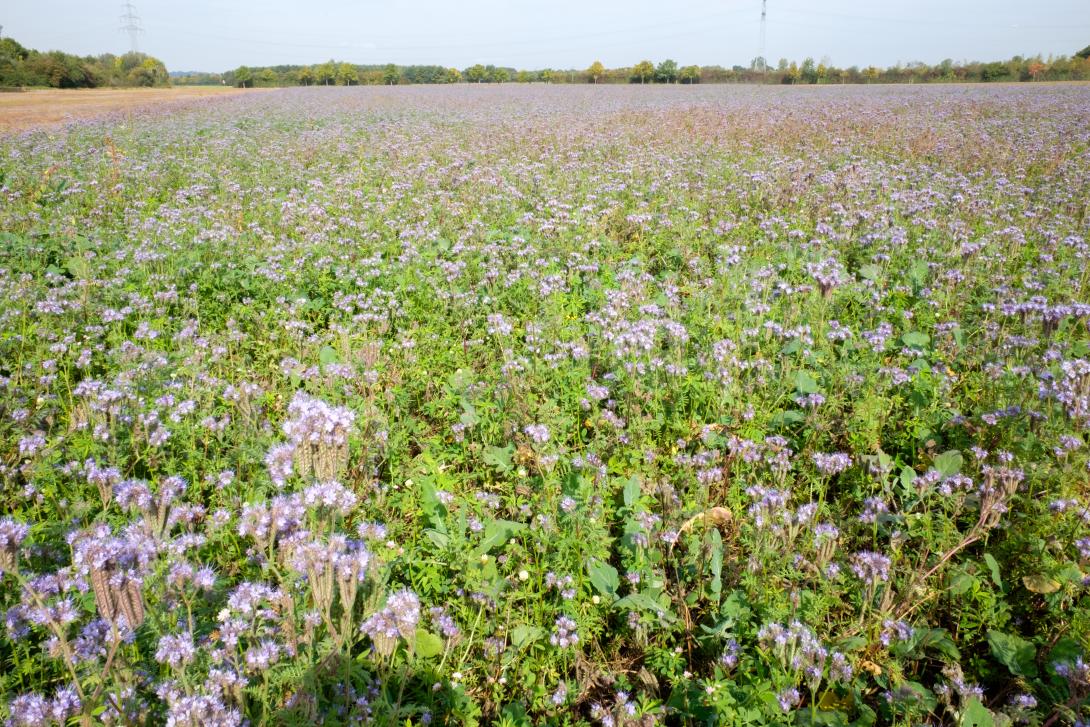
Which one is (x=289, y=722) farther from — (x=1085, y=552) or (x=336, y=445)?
(x=1085, y=552)

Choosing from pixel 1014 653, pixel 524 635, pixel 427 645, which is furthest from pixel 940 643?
pixel 427 645

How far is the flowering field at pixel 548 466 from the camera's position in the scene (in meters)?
2.23

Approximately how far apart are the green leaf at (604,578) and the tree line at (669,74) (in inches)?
2444

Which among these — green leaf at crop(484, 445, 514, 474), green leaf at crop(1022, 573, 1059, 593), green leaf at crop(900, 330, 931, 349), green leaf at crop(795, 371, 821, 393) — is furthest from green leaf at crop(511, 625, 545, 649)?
green leaf at crop(900, 330, 931, 349)

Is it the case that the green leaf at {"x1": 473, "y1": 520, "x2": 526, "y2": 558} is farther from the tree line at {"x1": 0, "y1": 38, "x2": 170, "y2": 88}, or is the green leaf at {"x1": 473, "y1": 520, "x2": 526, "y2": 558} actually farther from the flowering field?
the tree line at {"x1": 0, "y1": 38, "x2": 170, "y2": 88}

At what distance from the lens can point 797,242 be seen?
6871 mm

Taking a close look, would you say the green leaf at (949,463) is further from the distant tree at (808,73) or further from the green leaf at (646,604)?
the distant tree at (808,73)

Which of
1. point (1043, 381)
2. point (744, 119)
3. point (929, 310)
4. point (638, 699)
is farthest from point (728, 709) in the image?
point (744, 119)

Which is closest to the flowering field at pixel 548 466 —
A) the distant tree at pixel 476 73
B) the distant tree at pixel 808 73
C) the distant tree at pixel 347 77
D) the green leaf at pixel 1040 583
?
the green leaf at pixel 1040 583

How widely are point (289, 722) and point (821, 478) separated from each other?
305 centimetres

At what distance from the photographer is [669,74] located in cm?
6256

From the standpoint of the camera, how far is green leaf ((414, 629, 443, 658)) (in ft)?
8.24

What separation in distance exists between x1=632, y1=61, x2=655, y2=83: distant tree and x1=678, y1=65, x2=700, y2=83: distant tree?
3.30m

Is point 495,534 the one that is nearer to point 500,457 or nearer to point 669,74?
point 500,457
